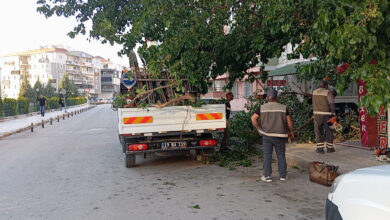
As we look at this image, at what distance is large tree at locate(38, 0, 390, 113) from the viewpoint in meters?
4.30

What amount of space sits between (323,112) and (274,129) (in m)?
2.61

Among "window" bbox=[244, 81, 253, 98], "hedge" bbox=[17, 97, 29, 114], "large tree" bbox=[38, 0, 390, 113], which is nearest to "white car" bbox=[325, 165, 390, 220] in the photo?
"large tree" bbox=[38, 0, 390, 113]

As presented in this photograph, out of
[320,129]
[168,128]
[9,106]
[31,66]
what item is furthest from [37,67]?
[320,129]

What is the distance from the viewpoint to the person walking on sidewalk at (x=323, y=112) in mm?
8266

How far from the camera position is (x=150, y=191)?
20.0 ft

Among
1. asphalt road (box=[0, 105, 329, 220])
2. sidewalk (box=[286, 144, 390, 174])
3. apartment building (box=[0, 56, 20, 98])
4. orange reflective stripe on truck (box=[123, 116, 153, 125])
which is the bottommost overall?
asphalt road (box=[0, 105, 329, 220])

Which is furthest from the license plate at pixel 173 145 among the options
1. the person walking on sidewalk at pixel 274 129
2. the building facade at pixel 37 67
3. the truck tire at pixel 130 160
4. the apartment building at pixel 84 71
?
the apartment building at pixel 84 71

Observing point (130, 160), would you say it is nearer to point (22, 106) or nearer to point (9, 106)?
point (9, 106)

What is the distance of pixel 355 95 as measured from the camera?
1341cm

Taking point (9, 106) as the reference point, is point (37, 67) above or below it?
above

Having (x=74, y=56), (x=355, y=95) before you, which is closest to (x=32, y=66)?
(x=74, y=56)

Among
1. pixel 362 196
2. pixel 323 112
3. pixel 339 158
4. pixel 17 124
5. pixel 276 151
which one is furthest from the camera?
pixel 17 124

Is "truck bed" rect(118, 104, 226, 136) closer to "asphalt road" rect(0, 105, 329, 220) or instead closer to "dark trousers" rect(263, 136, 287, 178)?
"asphalt road" rect(0, 105, 329, 220)

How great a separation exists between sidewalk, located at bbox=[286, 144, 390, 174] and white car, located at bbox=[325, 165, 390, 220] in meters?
4.16
